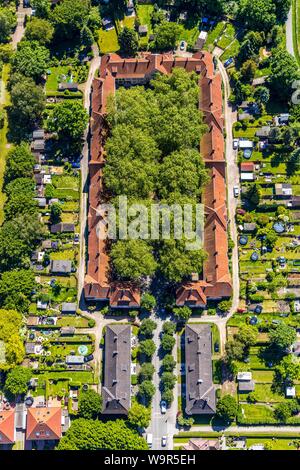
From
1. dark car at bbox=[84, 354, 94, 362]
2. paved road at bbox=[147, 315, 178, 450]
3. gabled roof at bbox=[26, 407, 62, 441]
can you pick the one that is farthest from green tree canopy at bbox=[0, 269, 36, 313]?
paved road at bbox=[147, 315, 178, 450]

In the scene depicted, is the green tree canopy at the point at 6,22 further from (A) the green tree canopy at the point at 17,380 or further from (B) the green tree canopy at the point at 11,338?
(A) the green tree canopy at the point at 17,380

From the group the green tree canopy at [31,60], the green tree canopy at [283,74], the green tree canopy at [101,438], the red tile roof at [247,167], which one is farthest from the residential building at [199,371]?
the green tree canopy at [31,60]

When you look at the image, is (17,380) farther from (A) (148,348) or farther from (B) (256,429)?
(B) (256,429)

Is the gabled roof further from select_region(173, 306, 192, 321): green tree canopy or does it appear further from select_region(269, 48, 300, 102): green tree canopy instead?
select_region(269, 48, 300, 102): green tree canopy
